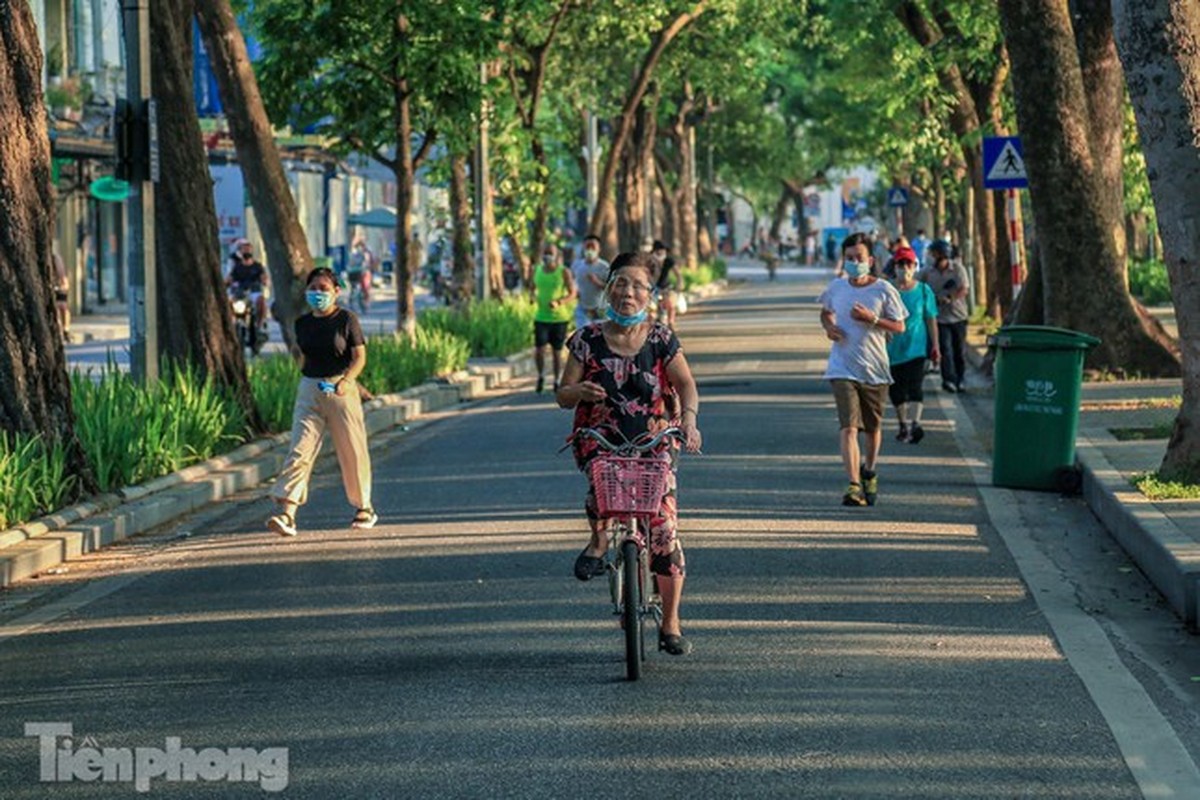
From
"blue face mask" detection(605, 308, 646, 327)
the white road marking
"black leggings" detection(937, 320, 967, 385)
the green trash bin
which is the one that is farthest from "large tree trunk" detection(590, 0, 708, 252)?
"blue face mask" detection(605, 308, 646, 327)

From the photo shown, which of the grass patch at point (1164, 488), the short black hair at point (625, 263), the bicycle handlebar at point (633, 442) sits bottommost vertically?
the grass patch at point (1164, 488)

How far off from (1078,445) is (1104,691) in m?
10.1

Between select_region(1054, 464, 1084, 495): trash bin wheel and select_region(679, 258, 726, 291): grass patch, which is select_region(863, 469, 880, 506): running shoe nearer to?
select_region(1054, 464, 1084, 495): trash bin wheel

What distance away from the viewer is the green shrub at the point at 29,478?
15.5 meters

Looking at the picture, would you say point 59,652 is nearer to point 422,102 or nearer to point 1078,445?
point 1078,445

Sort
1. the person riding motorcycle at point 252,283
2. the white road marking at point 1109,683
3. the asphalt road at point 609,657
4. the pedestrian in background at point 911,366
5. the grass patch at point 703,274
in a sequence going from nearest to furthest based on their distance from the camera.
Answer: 1. the white road marking at point 1109,683
2. the asphalt road at point 609,657
3. the pedestrian in background at point 911,366
4. the person riding motorcycle at point 252,283
5. the grass patch at point 703,274

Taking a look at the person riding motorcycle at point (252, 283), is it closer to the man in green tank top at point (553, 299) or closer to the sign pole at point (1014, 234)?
the man in green tank top at point (553, 299)

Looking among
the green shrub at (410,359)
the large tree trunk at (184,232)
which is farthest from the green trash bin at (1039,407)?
the green shrub at (410,359)

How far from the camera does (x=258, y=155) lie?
27188mm

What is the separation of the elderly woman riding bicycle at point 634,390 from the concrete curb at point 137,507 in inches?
186

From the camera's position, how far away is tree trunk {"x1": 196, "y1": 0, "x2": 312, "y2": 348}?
26.7 m

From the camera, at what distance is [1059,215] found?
27.8 m

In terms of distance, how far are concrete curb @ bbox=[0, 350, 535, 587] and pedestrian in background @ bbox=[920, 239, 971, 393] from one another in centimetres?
719

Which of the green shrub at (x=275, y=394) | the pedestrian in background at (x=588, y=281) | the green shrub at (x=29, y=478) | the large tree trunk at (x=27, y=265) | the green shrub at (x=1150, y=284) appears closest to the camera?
the green shrub at (x=29, y=478)
